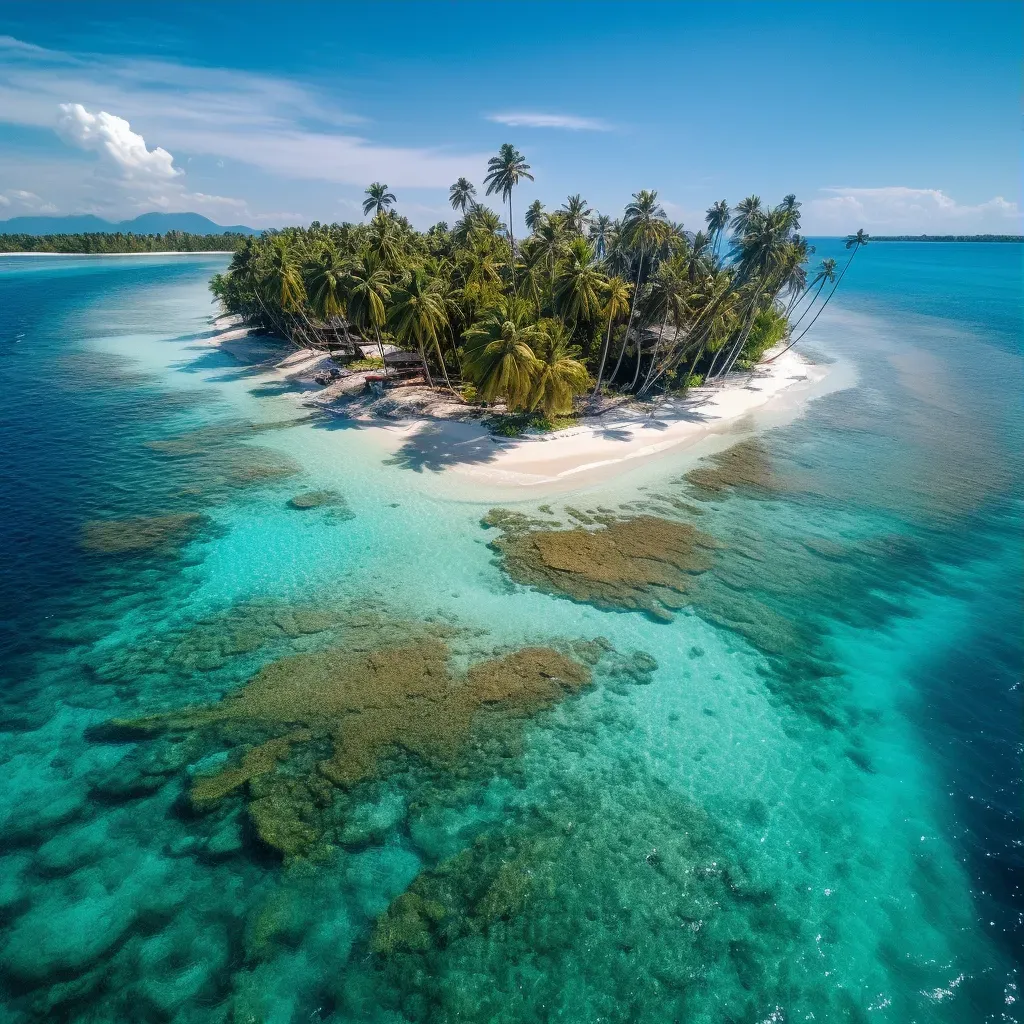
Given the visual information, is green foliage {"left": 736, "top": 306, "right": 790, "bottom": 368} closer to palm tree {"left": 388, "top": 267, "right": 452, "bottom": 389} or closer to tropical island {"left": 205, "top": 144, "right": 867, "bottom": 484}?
tropical island {"left": 205, "top": 144, "right": 867, "bottom": 484}

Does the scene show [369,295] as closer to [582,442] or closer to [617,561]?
[582,442]

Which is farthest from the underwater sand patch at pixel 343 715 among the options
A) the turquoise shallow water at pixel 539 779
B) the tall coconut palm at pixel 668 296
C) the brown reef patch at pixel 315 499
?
the tall coconut palm at pixel 668 296

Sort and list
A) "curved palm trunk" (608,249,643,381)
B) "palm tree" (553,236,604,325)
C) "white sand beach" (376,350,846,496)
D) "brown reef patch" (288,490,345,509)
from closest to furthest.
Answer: "brown reef patch" (288,490,345,509) → "white sand beach" (376,350,846,496) → "palm tree" (553,236,604,325) → "curved palm trunk" (608,249,643,381)

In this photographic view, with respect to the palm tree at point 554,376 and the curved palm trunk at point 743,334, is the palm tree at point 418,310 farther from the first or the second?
the curved palm trunk at point 743,334

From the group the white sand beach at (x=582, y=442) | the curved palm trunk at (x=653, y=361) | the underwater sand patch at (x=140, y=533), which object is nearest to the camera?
the underwater sand patch at (x=140, y=533)

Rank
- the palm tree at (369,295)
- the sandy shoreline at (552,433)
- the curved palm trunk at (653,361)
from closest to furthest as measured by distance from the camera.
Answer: the sandy shoreline at (552,433) < the palm tree at (369,295) < the curved palm trunk at (653,361)

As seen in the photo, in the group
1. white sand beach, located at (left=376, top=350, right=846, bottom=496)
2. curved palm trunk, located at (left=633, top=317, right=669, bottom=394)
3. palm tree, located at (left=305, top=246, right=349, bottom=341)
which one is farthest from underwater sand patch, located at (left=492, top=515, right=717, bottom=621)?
palm tree, located at (left=305, top=246, right=349, bottom=341)

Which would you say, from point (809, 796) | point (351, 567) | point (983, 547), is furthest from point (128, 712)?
point (983, 547)
